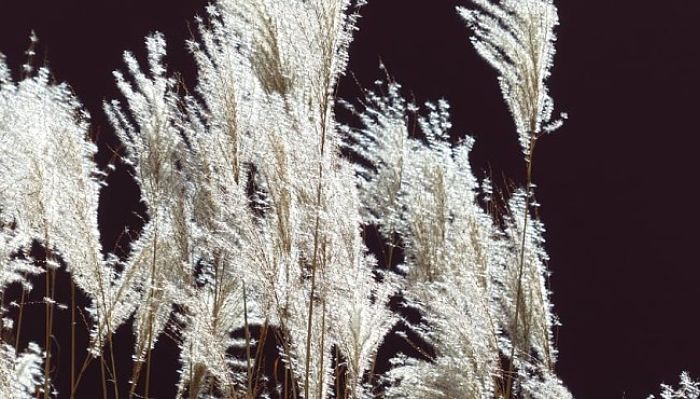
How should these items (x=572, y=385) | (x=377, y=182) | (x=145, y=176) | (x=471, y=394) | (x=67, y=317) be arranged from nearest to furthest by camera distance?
(x=471, y=394), (x=145, y=176), (x=377, y=182), (x=572, y=385), (x=67, y=317)

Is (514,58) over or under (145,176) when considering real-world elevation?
over

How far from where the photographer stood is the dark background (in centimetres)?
454

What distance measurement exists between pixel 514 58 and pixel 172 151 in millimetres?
736

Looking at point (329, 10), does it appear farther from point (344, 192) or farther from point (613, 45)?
point (613, 45)

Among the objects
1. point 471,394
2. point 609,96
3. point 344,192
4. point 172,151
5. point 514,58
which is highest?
point 609,96

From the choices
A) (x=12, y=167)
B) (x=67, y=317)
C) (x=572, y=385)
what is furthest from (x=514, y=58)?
(x=67, y=317)

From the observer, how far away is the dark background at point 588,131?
14.9ft

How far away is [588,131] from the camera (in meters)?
4.77

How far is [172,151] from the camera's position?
2283 millimetres

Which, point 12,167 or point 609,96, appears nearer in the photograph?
point 12,167

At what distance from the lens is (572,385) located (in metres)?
4.50

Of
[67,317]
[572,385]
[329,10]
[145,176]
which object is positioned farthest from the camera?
[67,317]

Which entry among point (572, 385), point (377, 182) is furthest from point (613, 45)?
point (377, 182)

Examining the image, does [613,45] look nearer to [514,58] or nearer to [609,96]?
[609,96]
